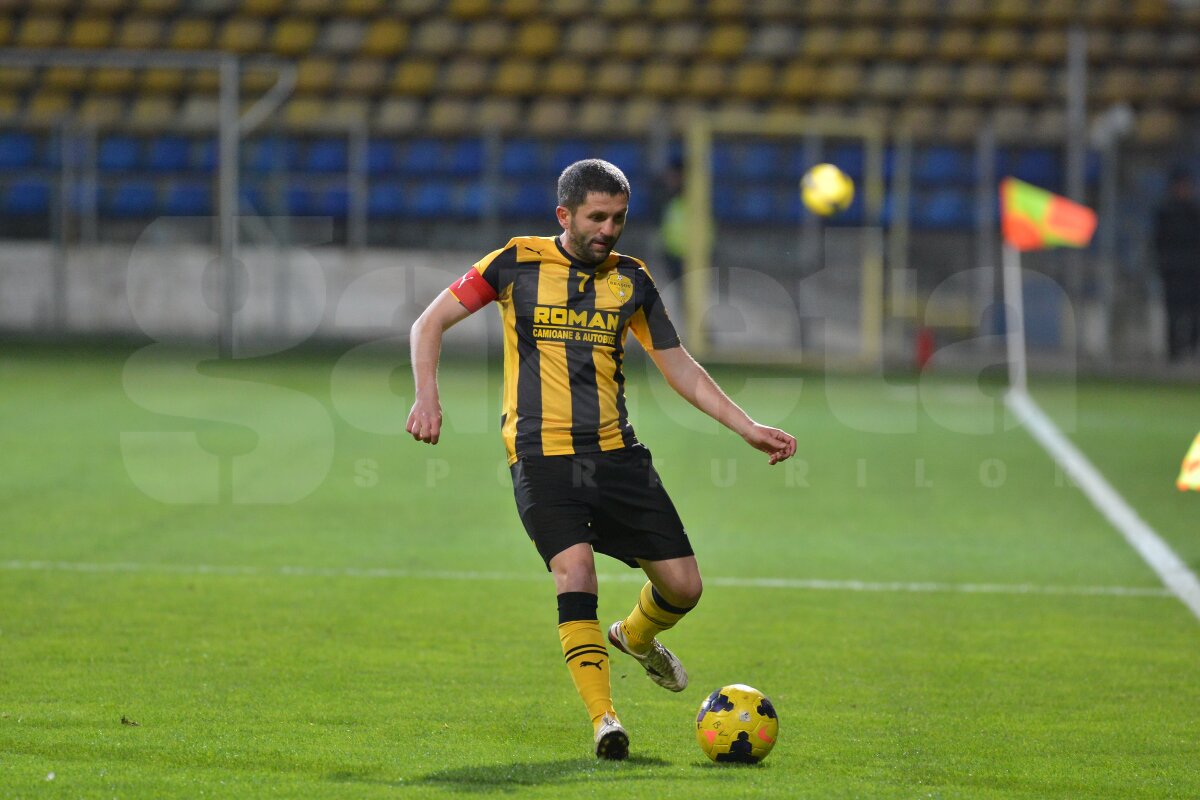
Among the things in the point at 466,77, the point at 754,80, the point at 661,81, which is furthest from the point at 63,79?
the point at 754,80

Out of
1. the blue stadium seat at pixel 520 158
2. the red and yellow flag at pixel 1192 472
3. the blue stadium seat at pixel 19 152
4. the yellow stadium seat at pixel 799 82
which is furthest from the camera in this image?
the yellow stadium seat at pixel 799 82

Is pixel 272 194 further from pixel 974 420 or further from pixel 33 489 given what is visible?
pixel 33 489

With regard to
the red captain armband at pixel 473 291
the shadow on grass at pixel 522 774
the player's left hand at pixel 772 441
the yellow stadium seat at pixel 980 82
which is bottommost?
the shadow on grass at pixel 522 774

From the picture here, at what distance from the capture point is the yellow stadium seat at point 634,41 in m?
24.1

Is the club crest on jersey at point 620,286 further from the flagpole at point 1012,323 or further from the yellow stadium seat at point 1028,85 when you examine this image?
the yellow stadium seat at point 1028,85

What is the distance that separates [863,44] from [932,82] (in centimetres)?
110

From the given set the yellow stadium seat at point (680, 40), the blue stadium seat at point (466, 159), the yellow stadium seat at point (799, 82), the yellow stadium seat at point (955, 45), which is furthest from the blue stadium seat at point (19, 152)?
the yellow stadium seat at point (955, 45)

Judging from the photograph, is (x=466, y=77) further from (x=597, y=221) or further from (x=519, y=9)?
(x=597, y=221)

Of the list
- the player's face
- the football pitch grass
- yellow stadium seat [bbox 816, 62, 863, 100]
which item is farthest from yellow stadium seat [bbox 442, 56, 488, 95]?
the player's face

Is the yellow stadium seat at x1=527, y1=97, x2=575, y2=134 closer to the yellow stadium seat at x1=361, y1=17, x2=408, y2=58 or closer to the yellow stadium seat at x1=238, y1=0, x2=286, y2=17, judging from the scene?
the yellow stadium seat at x1=361, y1=17, x2=408, y2=58

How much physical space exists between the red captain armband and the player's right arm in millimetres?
19

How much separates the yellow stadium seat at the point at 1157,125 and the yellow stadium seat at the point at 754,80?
4883 millimetres

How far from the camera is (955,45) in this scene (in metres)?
23.8

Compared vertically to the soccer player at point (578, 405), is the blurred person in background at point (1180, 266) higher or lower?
higher
